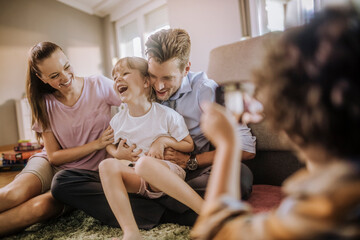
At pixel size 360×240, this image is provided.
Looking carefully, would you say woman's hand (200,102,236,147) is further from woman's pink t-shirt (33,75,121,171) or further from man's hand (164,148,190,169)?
woman's pink t-shirt (33,75,121,171)

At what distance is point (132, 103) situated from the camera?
3.72 ft

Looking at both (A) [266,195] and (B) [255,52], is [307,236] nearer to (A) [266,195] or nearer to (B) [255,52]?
(A) [266,195]

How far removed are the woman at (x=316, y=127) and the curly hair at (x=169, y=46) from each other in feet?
2.38

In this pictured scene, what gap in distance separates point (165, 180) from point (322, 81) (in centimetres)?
62

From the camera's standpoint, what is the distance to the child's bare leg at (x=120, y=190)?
2.79 ft

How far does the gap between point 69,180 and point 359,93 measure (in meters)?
1.03

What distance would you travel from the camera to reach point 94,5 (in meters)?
5.24

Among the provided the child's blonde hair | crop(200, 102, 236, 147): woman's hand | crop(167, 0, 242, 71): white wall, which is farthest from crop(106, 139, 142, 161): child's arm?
crop(167, 0, 242, 71): white wall

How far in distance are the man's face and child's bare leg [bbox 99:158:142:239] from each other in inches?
14.4

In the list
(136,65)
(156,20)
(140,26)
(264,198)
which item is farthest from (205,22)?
(264,198)

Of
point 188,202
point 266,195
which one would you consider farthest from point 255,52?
point 188,202

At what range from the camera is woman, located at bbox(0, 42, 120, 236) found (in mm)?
1142

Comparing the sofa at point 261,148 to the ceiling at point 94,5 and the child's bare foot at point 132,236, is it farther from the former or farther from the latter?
the ceiling at point 94,5

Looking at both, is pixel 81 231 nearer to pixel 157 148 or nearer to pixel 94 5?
pixel 157 148
